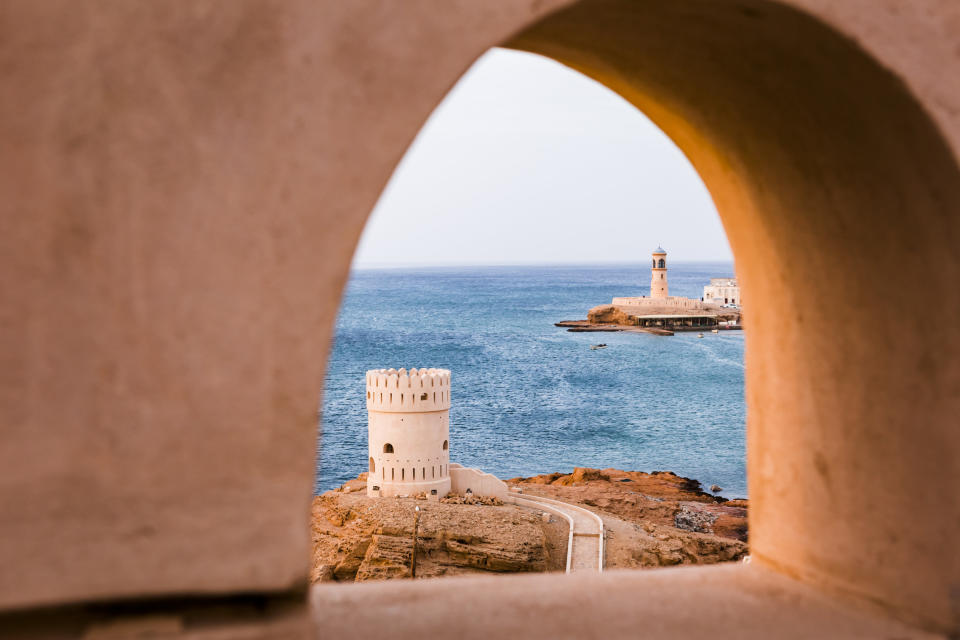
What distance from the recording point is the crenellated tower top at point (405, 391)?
32.3 meters

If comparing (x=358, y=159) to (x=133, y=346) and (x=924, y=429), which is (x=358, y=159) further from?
(x=924, y=429)

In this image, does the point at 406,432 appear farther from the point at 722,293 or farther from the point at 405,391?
the point at 722,293

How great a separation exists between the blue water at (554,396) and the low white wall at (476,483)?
9.36 meters

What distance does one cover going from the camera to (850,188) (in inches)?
113

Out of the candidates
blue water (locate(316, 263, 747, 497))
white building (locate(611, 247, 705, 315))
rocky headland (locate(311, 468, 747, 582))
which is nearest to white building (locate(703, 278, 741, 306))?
white building (locate(611, 247, 705, 315))

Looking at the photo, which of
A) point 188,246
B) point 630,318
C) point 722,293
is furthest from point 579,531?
point 722,293

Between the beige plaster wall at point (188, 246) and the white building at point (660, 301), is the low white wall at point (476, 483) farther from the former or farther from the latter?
the white building at point (660, 301)

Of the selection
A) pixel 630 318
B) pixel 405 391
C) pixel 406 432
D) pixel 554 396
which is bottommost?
pixel 554 396

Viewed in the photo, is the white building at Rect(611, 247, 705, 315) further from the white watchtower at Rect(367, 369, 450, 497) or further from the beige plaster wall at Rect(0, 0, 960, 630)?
the beige plaster wall at Rect(0, 0, 960, 630)

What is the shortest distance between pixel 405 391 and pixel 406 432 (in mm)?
1520

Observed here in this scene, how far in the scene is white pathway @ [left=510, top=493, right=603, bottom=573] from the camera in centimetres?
2673

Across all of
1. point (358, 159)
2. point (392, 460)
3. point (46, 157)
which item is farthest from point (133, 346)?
point (392, 460)

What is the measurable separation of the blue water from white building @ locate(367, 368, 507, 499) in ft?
29.2

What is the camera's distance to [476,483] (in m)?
32.4
